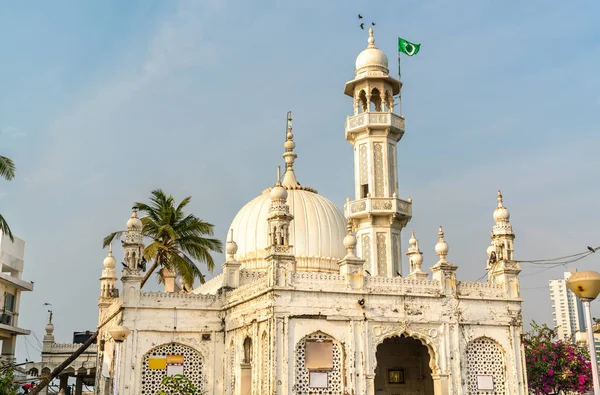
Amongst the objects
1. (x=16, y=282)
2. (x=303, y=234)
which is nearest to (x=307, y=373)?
(x=303, y=234)

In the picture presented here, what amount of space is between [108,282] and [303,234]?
12.3 m

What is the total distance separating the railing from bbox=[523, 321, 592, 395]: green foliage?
518 inches

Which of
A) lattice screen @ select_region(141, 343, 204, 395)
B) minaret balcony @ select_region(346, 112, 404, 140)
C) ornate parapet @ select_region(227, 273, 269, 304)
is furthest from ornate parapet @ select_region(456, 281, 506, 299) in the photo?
lattice screen @ select_region(141, 343, 204, 395)

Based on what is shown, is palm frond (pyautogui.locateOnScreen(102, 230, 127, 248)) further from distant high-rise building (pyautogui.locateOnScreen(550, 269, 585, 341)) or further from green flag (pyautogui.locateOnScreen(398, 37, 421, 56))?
distant high-rise building (pyautogui.locateOnScreen(550, 269, 585, 341))

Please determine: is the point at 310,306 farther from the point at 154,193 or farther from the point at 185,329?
the point at 154,193

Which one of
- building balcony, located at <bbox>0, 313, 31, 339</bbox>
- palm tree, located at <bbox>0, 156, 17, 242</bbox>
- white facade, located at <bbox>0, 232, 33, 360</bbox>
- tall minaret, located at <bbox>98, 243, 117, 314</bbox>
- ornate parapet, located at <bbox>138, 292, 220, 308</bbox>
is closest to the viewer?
palm tree, located at <bbox>0, 156, 17, 242</bbox>

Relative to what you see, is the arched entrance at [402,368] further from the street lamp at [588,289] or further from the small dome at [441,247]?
the street lamp at [588,289]

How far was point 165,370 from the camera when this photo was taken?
26422 mm

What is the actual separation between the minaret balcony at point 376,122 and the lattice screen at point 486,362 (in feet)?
36.1

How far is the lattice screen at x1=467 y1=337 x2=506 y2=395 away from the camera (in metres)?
25.0

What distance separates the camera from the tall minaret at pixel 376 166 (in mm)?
31266

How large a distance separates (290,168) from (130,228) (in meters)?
12.3

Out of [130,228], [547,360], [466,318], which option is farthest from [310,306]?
[547,360]

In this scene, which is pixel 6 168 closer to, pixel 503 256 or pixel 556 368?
pixel 503 256
